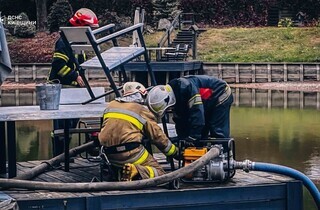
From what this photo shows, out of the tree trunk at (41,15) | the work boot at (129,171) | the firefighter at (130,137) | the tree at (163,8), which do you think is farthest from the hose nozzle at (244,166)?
the tree trunk at (41,15)

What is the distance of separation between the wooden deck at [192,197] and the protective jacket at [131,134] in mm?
305

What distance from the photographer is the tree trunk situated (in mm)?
44656

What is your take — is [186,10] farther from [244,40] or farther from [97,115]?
[97,115]

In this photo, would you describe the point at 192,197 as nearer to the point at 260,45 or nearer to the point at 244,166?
the point at 244,166

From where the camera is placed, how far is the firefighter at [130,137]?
8.38m

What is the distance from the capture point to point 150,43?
1614 inches

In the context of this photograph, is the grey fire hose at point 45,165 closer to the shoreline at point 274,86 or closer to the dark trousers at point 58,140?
the dark trousers at point 58,140

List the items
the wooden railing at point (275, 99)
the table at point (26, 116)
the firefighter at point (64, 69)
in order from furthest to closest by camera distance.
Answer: the wooden railing at point (275, 99)
the firefighter at point (64, 69)
the table at point (26, 116)

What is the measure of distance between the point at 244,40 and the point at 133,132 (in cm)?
3275

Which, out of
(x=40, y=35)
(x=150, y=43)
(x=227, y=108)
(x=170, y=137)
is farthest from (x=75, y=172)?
(x=40, y=35)

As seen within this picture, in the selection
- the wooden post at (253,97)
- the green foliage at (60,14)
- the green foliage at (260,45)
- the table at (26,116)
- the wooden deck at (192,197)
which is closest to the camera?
the wooden deck at (192,197)

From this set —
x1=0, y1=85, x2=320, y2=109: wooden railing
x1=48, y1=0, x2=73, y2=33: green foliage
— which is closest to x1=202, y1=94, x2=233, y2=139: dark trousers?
x1=0, y1=85, x2=320, y2=109: wooden railing

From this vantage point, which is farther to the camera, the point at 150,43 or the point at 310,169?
the point at 150,43

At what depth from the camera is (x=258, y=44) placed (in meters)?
40.3
